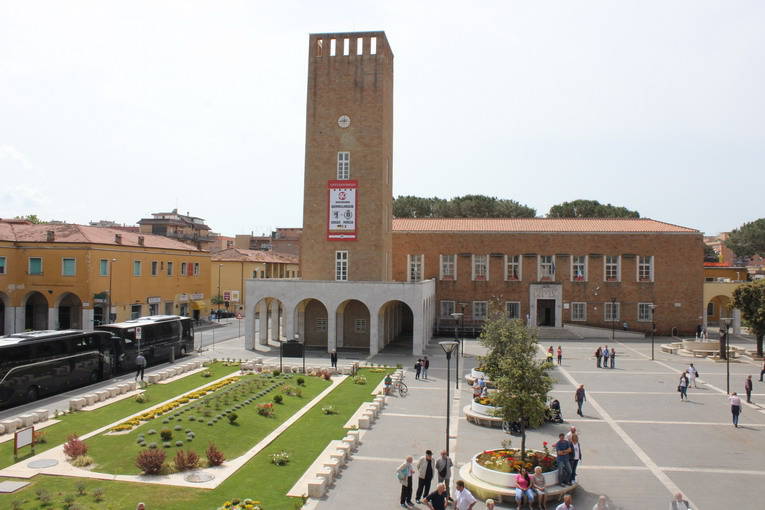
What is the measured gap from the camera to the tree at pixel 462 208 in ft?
307

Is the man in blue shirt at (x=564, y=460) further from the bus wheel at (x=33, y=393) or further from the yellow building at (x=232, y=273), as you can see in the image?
the yellow building at (x=232, y=273)

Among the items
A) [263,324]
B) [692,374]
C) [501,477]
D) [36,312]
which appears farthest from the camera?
[36,312]

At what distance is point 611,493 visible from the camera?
17125mm

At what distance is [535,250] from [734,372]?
69.2 ft

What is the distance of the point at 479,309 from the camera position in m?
56.1

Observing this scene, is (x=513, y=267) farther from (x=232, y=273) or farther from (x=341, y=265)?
(x=232, y=273)

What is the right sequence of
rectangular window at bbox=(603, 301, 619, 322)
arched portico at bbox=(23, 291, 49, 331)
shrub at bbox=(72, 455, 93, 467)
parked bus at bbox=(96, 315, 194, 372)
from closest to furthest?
shrub at bbox=(72, 455, 93, 467) → parked bus at bbox=(96, 315, 194, 372) → arched portico at bbox=(23, 291, 49, 331) → rectangular window at bbox=(603, 301, 619, 322)

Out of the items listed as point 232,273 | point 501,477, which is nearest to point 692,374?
point 501,477

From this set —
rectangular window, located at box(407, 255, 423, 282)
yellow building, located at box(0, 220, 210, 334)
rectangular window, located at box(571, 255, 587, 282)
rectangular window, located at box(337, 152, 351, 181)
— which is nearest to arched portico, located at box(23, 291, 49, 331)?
yellow building, located at box(0, 220, 210, 334)

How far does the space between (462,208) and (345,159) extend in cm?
5126

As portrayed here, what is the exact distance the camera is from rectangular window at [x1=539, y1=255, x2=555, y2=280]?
55531 millimetres

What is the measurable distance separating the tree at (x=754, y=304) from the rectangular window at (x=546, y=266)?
50.9 ft

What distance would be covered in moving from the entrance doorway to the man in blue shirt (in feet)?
130

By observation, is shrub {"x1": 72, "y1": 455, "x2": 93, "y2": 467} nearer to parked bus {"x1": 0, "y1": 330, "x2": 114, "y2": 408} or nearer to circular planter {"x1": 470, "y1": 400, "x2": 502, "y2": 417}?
parked bus {"x1": 0, "y1": 330, "x2": 114, "y2": 408}
